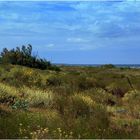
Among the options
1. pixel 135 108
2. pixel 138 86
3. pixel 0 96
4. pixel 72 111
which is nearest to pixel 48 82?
pixel 138 86

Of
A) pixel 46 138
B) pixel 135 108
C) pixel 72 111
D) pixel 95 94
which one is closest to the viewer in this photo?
pixel 46 138

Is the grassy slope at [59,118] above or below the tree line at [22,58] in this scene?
below

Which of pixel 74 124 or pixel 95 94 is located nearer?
pixel 74 124

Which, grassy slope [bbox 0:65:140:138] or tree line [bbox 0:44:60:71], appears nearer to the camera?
grassy slope [bbox 0:65:140:138]

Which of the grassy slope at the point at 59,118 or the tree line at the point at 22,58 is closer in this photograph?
the grassy slope at the point at 59,118

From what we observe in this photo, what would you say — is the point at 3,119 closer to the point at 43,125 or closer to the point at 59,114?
the point at 43,125

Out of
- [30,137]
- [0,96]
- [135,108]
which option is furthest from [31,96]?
[30,137]

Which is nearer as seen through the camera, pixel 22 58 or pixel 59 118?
pixel 59 118

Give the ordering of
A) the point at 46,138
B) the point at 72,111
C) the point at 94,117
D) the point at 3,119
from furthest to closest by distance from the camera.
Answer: the point at 72,111
the point at 94,117
the point at 3,119
the point at 46,138

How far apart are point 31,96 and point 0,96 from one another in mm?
1783

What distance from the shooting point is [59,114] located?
1450 centimetres

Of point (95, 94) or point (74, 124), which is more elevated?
point (95, 94)

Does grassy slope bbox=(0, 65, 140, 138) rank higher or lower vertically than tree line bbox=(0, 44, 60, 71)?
lower

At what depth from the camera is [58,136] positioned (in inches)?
420
